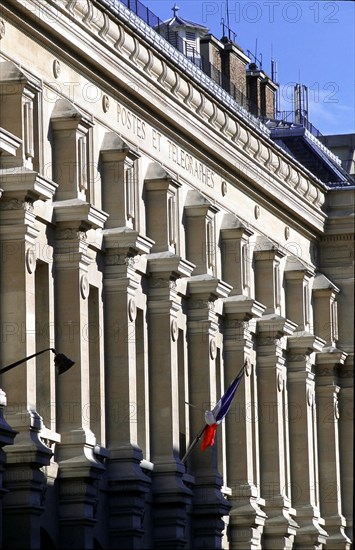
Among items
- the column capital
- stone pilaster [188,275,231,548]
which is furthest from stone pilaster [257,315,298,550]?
the column capital

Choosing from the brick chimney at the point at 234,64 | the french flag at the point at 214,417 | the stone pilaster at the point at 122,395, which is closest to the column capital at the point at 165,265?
the stone pilaster at the point at 122,395

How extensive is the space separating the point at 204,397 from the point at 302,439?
40.9 feet

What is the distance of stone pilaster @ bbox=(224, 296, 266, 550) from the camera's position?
75.4 m

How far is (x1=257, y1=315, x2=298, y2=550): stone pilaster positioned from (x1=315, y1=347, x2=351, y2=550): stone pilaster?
6197 millimetres

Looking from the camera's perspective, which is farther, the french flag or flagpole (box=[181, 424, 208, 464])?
the french flag

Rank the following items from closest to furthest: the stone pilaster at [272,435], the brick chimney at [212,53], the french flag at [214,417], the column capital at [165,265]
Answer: the column capital at [165,265] < the french flag at [214,417] < the stone pilaster at [272,435] < the brick chimney at [212,53]

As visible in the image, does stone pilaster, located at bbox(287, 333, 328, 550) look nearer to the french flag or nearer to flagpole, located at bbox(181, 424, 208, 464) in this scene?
flagpole, located at bbox(181, 424, 208, 464)

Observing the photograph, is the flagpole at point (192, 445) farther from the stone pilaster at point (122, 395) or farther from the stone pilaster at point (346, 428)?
the stone pilaster at point (346, 428)

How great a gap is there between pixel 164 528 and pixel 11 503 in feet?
39.1

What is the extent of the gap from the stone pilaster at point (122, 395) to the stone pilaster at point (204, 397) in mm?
5840

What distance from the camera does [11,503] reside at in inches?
2194

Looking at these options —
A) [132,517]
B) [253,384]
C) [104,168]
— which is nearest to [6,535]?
[132,517]

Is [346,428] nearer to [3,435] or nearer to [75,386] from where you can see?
[75,386]

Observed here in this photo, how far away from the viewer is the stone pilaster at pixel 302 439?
82688mm
